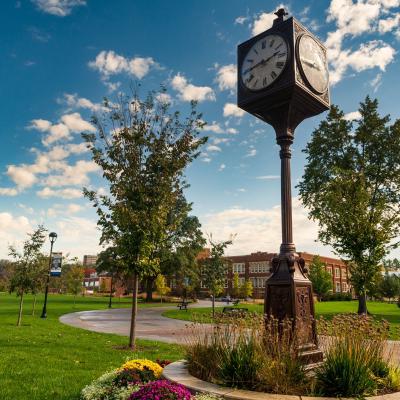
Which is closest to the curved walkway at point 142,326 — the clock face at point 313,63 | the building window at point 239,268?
the clock face at point 313,63

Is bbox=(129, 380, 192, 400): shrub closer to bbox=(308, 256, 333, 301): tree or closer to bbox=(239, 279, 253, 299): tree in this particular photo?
bbox=(308, 256, 333, 301): tree

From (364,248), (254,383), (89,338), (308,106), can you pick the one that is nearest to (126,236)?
(89,338)

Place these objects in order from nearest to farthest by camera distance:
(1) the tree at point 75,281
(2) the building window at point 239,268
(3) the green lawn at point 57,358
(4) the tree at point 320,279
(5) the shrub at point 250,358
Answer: (5) the shrub at point 250,358
(3) the green lawn at point 57,358
(1) the tree at point 75,281
(4) the tree at point 320,279
(2) the building window at point 239,268

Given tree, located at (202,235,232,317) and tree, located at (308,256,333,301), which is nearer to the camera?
tree, located at (202,235,232,317)

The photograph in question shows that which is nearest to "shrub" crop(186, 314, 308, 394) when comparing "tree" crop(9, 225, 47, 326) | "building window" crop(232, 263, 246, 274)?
"tree" crop(9, 225, 47, 326)

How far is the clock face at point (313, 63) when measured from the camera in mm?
6857

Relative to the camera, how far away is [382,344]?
5555mm

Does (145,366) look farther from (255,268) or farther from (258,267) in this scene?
(255,268)

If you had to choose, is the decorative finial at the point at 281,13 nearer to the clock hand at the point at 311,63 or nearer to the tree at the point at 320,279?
the clock hand at the point at 311,63

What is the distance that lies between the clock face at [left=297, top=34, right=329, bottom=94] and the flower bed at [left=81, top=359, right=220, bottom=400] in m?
5.41

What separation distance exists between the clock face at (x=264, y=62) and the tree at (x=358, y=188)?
18.5 meters

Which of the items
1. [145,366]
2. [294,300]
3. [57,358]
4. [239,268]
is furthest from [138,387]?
[239,268]

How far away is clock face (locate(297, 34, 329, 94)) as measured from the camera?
6.86 m

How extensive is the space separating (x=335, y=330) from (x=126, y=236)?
27.9 feet
